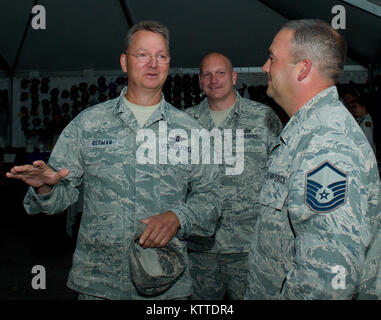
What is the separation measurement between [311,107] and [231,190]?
1531mm

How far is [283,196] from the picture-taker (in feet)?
4.06

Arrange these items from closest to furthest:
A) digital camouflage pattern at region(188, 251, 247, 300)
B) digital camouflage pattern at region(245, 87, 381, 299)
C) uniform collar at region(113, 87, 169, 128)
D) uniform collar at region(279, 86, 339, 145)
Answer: digital camouflage pattern at region(245, 87, 381, 299), uniform collar at region(279, 86, 339, 145), uniform collar at region(113, 87, 169, 128), digital camouflage pattern at region(188, 251, 247, 300)

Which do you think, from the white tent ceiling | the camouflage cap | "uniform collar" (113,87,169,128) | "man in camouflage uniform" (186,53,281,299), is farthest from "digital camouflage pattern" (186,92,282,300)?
the white tent ceiling

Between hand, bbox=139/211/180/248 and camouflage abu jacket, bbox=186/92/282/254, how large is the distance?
1.23 metres

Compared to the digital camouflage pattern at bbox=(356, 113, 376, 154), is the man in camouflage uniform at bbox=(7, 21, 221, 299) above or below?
below

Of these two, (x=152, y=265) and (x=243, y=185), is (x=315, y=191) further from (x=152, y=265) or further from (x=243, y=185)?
(x=243, y=185)

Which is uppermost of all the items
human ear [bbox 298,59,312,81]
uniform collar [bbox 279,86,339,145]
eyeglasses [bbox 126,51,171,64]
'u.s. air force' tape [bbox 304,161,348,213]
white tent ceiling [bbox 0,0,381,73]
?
white tent ceiling [bbox 0,0,381,73]

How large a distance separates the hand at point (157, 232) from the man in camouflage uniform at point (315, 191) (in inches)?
12.0

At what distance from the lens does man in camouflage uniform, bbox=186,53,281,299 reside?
2637 mm

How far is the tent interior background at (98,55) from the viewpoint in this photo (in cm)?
530

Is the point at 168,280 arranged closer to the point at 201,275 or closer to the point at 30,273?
the point at 201,275

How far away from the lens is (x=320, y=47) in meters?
1.25

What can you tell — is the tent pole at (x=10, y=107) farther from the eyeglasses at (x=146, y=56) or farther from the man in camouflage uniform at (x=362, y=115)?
the eyeglasses at (x=146, y=56)

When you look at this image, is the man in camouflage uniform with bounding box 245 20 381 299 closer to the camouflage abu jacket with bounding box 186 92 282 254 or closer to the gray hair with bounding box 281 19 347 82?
the gray hair with bounding box 281 19 347 82
